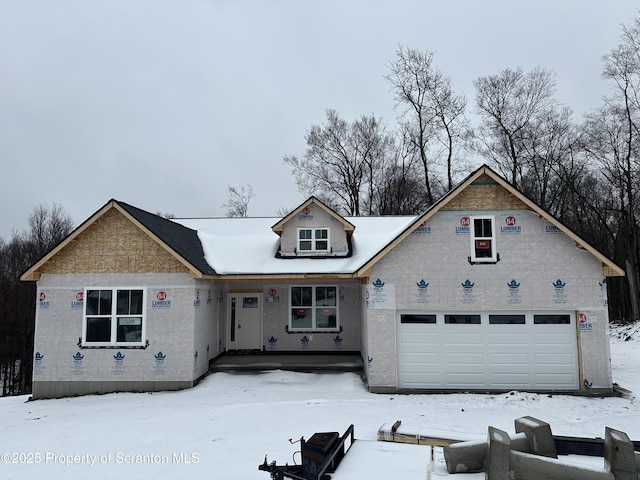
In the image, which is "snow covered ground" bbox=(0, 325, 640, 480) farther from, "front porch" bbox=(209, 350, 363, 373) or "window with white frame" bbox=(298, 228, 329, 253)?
"window with white frame" bbox=(298, 228, 329, 253)

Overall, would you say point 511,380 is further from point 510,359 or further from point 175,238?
point 175,238

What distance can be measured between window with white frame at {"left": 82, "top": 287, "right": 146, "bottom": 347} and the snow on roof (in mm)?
2639

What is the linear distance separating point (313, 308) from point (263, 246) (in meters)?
2.99

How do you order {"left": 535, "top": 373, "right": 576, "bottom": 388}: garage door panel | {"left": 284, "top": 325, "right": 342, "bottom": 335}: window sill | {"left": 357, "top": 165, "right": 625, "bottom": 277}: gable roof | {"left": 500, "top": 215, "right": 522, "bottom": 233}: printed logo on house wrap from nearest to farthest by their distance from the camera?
1. {"left": 535, "top": 373, "right": 576, "bottom": 388}: garage door panel
2. {"left": 357, "top": 165, "right": 625, "bottom": 277}: gable roof
3. {"left": 500, "top": 215, "right": 522, "bottom": 233}: printed logo on house wrap
4. {"left": 284, "top": 325, "right": 342, "bottom": 335}: window sill

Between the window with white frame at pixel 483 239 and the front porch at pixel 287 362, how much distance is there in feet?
17.1

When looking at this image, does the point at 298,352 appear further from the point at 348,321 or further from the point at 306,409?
the point at 306,409

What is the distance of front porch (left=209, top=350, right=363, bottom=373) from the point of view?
1319 centimetres

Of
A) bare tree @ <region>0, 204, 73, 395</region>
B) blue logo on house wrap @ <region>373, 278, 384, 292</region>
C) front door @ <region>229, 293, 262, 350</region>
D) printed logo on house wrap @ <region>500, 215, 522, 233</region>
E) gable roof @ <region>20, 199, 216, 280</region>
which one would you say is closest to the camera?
printed logo on house wrap @ <region>500, 215, 522, 233</region>

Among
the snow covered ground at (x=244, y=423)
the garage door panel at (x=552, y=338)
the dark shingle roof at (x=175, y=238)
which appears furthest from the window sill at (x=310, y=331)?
the garage door panel at (x=552, y=338)

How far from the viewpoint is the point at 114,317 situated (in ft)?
39.1

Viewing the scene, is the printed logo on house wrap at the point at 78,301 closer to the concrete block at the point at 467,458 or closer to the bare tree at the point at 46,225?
the concrete block at the point at 467,458

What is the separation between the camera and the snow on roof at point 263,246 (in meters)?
13.3

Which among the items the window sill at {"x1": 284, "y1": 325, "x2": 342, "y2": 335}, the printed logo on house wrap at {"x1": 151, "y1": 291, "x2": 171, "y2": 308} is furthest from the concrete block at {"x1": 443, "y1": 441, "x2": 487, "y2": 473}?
the window sill at {"x1": 284, "y1": 325, "x2": 342, "y2": 335}

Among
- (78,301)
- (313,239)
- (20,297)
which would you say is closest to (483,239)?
(313,239)
